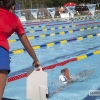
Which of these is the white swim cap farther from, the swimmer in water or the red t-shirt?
the red t-shirt

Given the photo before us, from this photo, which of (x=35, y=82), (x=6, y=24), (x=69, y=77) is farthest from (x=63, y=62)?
(x=6, y=24)

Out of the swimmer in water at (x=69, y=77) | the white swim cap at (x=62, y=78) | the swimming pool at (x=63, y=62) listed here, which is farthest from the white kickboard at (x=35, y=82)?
the white swim cap at (x=62, y=78)

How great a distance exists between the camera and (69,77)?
5246mm

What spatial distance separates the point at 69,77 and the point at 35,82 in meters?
2.15

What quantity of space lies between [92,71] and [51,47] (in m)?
3.37

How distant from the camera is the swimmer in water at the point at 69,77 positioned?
16.1ft

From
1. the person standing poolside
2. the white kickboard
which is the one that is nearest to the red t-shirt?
the person standing poolside

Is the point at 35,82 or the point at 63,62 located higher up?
the point at 35,82

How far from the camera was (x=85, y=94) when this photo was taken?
4586 mm

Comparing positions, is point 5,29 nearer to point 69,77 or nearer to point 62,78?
point 62,78

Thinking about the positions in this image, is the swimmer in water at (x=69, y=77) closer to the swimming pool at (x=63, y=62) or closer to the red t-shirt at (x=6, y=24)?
the swimming pool at (x=63, y=62)

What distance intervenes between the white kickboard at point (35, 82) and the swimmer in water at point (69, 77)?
1.46 meters

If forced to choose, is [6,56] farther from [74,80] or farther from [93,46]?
[93,46]

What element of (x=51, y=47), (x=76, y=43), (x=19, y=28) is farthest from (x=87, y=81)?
(x=76, y=43)
